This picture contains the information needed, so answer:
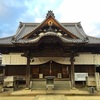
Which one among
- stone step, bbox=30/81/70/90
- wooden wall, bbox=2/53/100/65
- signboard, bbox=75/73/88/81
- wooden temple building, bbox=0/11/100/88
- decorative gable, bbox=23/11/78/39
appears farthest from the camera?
decorative gable, bbox=23/11/78/39

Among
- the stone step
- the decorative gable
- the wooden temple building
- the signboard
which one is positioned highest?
the decorative gable

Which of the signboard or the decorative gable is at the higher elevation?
the decorative gable

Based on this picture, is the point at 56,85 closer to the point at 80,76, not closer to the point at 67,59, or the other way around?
the point at 80,76

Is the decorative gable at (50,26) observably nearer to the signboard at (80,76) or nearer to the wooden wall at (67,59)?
the wooden wall at (67,59)

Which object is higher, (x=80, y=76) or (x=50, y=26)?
(x=50, y=26)

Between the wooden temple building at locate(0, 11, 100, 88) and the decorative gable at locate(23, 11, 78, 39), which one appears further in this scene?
the decorative gable at locate(23, 11, 78, 39)

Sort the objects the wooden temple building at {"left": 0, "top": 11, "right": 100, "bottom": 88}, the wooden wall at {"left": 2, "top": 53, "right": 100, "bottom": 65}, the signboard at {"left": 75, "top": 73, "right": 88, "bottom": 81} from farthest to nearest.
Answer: the wooden wall at {"left": 2, "top": 53, "right": 100, "bottom": 65} < the wooden temple building at {"left": 0, "top": 11, "right": 100, "bottom": 88} < the signboard at {"left": 75, "top": 73, "right": 88, "bottom": 81}

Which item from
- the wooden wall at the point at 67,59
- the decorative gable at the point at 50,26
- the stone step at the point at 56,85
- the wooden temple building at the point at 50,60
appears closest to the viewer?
the stone step at the point at 56,85

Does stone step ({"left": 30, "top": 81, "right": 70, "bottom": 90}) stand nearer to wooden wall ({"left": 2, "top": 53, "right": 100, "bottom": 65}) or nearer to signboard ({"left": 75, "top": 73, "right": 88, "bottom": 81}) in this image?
signboard ({"left": 75, "top": 73, "right": 88, "bottom": 81})

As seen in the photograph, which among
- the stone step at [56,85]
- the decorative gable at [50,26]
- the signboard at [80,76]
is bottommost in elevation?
the stone step at [56,85]

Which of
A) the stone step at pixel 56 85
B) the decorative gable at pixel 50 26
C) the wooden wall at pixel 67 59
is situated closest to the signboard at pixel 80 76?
the stone step at pixel 56 85

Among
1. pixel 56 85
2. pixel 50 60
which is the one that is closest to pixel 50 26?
pixel 50 60

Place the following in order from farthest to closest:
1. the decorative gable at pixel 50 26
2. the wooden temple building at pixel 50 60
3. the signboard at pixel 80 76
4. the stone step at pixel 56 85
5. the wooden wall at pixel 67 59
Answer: the decorative gable at pixel 50 26 < the wooden wall at pixel 67 59 < the wooden temple building at pixel 50 60 < the signboard at pixel 80 76 < the stone step at pixel 56 85

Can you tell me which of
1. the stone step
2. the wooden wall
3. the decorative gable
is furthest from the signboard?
the decorative gable
